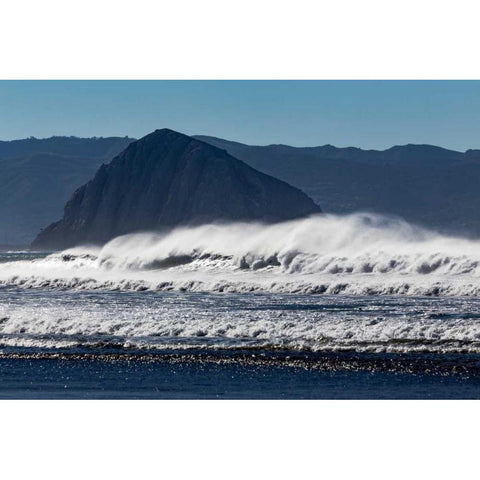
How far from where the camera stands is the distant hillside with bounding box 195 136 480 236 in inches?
3130

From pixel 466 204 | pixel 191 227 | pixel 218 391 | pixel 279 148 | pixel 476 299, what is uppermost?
pixel 279 148

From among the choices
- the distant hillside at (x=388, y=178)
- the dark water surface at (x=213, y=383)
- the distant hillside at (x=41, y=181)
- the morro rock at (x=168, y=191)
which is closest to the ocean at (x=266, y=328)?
the dark water surface at (x=213, y=383)

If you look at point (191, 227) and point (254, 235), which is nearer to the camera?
point (254, 235)

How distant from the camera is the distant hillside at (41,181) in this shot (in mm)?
108375

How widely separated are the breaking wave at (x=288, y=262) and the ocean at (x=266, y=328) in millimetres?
96

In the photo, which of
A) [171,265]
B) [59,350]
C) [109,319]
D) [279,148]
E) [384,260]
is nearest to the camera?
[59,350]

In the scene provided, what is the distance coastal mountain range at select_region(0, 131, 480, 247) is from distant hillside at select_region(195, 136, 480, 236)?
0.08 metres

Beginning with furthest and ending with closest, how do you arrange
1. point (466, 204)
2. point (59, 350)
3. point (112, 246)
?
point (466, 204) < point (112, 246) < point (59, 350)

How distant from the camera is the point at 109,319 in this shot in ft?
59.6

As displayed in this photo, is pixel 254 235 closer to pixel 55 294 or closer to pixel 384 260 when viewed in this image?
pixel 384 260

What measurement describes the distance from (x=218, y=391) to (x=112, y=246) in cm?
3522

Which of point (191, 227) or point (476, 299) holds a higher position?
point (191, 227)

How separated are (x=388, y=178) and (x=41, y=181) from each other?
150ft

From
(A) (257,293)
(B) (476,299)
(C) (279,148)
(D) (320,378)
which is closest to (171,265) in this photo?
(A) (257,293)
